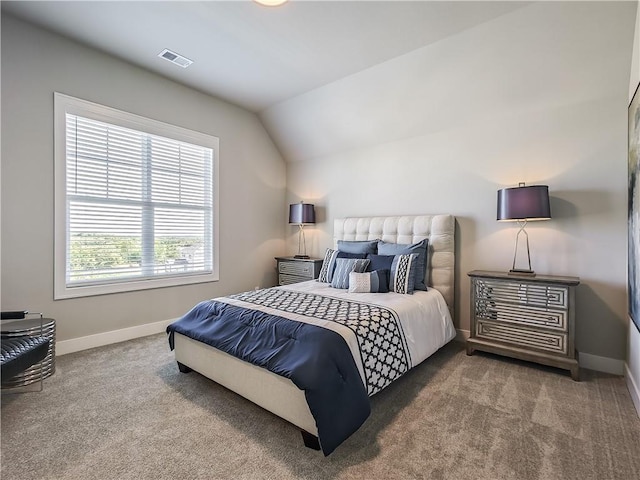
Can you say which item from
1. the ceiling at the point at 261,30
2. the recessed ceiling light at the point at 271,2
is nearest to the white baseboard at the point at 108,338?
the ceiling at the point at 261,30

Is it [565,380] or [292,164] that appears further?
[292,164]

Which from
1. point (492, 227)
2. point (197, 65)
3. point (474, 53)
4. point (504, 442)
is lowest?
point (504, 442)

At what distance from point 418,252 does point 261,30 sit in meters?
2.64

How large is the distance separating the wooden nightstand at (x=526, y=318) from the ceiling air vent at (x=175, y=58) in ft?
12.3

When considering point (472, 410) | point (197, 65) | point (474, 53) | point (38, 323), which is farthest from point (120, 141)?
point (472, 410)

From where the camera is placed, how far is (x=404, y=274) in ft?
10.2

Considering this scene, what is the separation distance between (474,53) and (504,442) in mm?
3114

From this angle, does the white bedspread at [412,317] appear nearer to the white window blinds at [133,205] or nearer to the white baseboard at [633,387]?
the white baseboard at [633,387]

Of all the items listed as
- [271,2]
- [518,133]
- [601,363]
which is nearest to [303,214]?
[271,2]

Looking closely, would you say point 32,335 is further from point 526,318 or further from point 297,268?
point 526,318

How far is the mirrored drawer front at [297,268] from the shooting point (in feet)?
14.6

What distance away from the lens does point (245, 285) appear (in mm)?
Result: 4703

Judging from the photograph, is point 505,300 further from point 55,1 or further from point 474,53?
point 55,1

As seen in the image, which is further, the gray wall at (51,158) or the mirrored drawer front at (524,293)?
the gray wall at (51,158)
